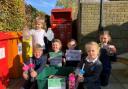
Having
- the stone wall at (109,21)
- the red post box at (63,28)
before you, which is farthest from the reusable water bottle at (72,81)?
the red post box at (63,28)

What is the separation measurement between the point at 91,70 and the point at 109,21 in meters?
4.54

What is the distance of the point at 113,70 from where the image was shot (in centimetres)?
878

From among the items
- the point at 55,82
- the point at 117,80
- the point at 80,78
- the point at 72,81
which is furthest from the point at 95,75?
the point at 117,80

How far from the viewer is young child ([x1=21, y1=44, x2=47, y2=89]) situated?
6.68 meters

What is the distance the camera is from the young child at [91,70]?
619 centimetres

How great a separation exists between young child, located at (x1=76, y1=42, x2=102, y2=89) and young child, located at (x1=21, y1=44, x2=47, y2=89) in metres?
0.85

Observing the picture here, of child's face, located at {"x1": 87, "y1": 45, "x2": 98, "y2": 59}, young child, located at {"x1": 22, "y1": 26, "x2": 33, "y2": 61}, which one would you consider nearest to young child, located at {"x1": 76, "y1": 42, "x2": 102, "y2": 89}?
child's face, located at {"x1": 87, "y1": 45, "x2": 98, "y2": 59}

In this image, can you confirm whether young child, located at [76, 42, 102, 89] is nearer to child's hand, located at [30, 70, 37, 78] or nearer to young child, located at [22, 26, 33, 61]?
child's hand, located at [30, 70, 37, 78]

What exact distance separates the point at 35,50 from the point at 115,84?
169 cm

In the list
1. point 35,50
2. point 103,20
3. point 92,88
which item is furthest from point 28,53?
point 103,20

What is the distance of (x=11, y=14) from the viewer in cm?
983

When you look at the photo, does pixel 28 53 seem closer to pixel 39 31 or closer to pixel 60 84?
pixel 39 31

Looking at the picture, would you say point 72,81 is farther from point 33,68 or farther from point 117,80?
point 117,80

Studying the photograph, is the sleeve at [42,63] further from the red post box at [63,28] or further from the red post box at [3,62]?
the red post box at [63,28]
